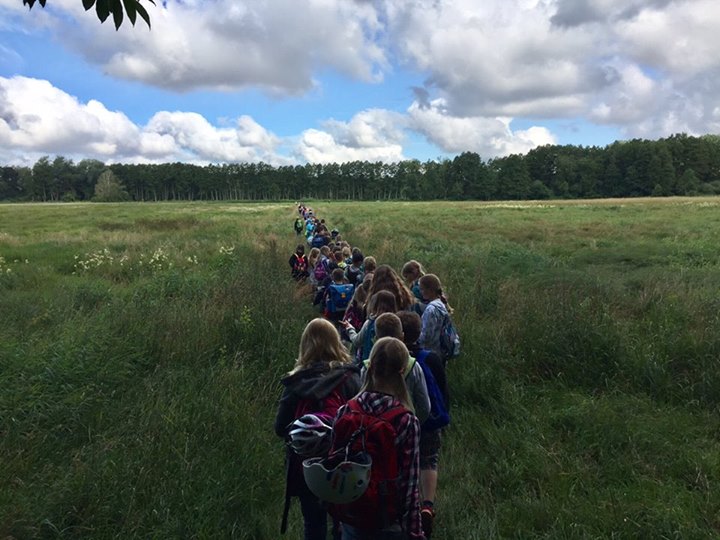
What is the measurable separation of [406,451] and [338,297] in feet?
18.6

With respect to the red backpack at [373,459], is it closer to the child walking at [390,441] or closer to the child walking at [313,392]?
the child walking at [390,441]

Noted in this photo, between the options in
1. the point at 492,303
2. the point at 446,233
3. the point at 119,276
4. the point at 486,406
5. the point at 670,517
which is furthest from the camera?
the point at 446,233

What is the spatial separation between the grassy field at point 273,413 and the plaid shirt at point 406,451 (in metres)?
1.06

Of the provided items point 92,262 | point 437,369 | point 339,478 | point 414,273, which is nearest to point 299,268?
point 414,273

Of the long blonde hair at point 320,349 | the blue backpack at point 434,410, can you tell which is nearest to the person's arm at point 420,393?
the blue backpack at point 434,410

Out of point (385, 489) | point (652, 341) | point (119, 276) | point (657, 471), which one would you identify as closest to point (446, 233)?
point (119, 276)

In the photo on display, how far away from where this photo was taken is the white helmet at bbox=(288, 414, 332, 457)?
8.06 feet

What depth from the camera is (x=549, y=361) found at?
6512 mm

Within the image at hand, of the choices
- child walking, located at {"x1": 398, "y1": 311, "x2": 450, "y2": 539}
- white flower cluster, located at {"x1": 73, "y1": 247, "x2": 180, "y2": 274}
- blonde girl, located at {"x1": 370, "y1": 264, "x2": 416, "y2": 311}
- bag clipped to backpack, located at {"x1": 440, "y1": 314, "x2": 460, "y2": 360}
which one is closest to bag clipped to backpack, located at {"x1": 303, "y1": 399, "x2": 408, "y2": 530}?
child walking, located at {"x1": 398, "y1": 311, "x2": 450, "y2": 539}

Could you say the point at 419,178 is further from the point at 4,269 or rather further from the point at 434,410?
the point at 434,410

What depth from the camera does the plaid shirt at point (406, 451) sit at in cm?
273

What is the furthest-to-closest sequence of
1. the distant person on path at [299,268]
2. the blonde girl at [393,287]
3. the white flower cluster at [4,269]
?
the white flower cluster at [4,269] < the distant person on path at [299,268] < the blonde girl at [393,287]

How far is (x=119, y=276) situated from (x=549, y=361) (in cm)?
1207

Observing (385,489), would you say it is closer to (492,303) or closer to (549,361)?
(549,361)
